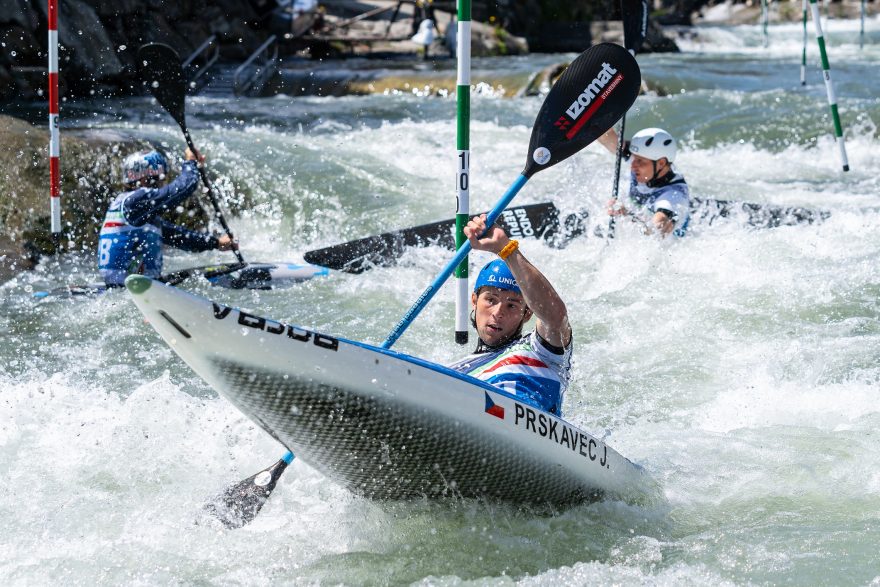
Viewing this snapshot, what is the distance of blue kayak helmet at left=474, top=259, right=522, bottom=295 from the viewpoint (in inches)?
139

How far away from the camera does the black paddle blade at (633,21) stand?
6.98m

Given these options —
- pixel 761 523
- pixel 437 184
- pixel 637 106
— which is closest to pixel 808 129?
pixel 637 106

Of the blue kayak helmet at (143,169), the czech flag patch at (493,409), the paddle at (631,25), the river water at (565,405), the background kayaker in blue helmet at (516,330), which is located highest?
the paddle at (631,25)

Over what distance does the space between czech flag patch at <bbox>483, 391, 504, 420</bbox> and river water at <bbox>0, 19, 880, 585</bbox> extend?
1.31 ft

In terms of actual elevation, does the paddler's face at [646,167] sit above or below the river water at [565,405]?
above

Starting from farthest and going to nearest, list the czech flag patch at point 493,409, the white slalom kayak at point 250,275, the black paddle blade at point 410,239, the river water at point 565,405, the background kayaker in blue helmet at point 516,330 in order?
the black paddle blade at point 410,239
the white slalom kayak at point 250,275
the river water at point 565,405
the background kayaker in blue helmet at point 516,330
the czech flag patch at point 493,409

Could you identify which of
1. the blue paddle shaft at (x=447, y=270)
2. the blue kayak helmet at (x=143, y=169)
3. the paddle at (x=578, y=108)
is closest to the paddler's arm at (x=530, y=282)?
the blue paddle shaft at (x=447, y=270)

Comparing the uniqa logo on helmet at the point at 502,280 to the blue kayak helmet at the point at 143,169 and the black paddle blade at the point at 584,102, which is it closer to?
the black paddle blade at the point at 584,102

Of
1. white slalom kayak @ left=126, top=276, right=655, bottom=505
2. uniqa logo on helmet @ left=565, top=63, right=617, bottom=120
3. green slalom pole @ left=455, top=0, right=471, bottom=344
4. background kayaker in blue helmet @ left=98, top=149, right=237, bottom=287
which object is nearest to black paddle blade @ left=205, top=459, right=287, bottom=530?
white slalom kayak @ left=126, top=276, right=655, bottom=505

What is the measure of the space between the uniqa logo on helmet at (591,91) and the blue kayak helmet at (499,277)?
2.35 feet

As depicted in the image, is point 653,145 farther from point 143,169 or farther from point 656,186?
point 143,169

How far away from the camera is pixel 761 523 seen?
373cm

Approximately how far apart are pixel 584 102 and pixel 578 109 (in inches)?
1.3

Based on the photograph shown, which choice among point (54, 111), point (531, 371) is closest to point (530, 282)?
point (531, 371)
